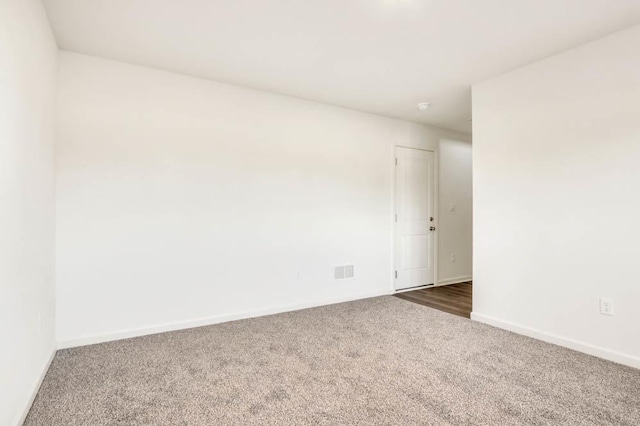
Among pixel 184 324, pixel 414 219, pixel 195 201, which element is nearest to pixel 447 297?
pixel 414 219

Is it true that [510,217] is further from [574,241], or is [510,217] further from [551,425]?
[551,425]

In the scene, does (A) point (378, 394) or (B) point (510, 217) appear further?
(B) point (510, 217)

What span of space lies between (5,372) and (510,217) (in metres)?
3.76

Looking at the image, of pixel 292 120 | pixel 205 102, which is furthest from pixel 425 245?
pixel 205 102

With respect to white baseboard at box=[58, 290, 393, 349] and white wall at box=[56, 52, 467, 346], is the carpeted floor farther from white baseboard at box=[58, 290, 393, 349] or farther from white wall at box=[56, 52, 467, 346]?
white wall at box=[56, 52, 467, 346]

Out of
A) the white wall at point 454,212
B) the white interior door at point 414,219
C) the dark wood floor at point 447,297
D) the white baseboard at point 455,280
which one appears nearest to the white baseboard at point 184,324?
the dark wood floor at point 447,297

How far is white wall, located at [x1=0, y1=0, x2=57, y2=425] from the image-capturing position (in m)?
1.58

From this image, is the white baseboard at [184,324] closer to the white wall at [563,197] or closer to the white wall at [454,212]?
the white wall at [563,197]

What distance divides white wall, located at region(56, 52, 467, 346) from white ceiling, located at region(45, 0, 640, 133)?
1.22 ft

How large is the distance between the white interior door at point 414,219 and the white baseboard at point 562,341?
1476 millimetres

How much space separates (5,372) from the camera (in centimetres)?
158

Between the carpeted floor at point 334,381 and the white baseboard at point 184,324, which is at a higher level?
the white baseboard at point 184,324

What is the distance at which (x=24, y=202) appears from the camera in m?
1.90

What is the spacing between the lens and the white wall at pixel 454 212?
17.5 ft
